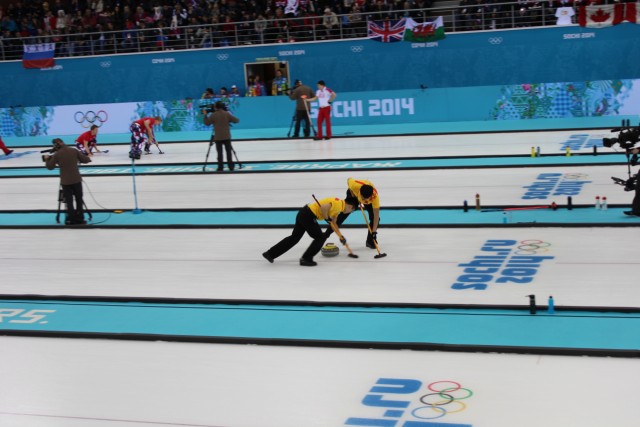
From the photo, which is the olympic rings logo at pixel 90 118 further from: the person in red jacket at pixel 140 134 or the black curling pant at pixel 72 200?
the black curling pant at pixel 72 200

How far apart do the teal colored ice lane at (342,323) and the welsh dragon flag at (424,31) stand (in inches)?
794

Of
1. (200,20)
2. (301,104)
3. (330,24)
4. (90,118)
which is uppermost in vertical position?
(200,20)

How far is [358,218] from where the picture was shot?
593 inches

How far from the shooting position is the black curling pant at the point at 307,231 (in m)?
11.6

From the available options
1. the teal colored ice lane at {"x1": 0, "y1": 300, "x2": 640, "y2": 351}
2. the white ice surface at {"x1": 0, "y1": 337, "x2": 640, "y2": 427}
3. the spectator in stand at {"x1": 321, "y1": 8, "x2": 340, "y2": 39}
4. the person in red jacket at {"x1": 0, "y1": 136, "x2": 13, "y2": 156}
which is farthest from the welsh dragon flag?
the white ice surface at {"x1": 0, "y1": 337, "x2": 640, "y2": 427}

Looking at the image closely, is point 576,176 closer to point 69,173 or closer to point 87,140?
point 69,173

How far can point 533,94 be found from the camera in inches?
1037

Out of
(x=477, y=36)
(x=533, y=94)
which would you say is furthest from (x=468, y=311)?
(x=477, y=36)

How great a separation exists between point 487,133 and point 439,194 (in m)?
8.39

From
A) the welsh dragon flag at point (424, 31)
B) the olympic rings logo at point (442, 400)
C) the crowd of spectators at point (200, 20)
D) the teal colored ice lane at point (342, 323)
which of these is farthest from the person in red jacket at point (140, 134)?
the olympic rings logo at point (442, 400)

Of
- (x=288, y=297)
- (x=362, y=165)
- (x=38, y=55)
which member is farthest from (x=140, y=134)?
(x=288, y=297)

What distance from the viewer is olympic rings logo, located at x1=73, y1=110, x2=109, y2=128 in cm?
3130

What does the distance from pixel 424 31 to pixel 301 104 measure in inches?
226

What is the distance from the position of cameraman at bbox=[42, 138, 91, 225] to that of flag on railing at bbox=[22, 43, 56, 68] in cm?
1859
